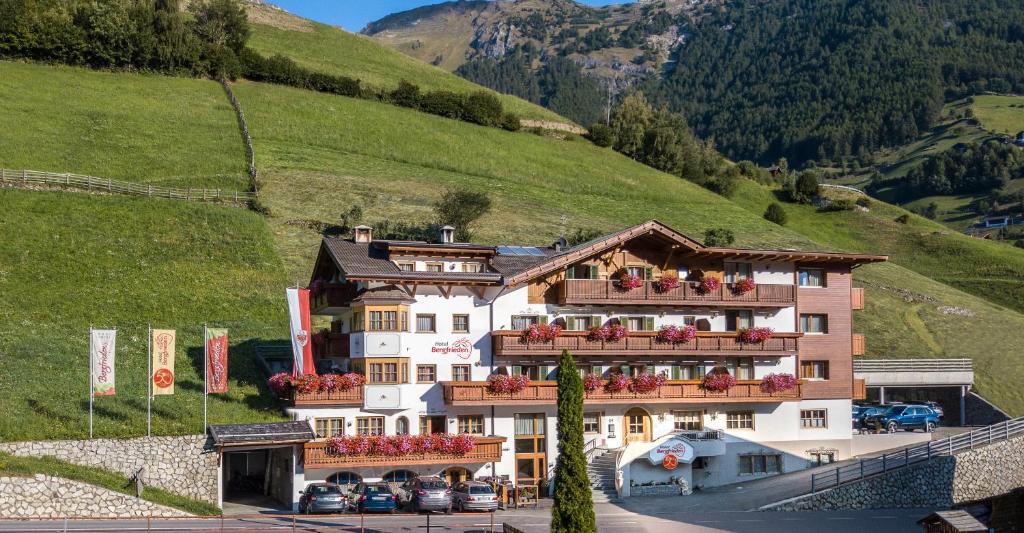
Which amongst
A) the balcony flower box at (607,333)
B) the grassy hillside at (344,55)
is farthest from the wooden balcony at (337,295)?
the grassy hillside at (344,55)

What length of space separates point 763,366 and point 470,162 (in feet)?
228

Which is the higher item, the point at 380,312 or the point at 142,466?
the point at 380,312

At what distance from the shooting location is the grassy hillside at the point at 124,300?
51438 millimetres

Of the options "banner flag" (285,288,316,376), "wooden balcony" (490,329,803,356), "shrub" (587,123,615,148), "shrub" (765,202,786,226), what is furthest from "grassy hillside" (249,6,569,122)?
"banner flag" (285,288,316,376)

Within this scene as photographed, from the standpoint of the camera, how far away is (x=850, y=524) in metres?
46.1

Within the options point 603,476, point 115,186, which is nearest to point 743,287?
point 603,476

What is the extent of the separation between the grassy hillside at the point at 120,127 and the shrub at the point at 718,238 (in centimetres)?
4251

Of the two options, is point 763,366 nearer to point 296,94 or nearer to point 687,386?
point 687,386

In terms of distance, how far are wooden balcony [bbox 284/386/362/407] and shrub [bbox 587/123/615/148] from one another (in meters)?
104

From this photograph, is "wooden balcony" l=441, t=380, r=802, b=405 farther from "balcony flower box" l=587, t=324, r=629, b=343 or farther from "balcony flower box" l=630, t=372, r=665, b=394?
"balcony flower box" l=587, t=324, r=629, b=343

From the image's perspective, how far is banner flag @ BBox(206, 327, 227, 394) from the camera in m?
51.2

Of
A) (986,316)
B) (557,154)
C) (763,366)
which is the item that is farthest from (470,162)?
(763,366)

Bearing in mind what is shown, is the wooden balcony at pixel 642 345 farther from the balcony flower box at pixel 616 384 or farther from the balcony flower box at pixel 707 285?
the balcony flower box at pixel 707 285

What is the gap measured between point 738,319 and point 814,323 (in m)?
4.86
